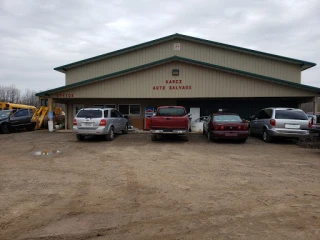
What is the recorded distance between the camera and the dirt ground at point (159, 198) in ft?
11.5

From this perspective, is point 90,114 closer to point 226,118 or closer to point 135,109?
point 226,118

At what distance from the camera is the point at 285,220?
12.5ft

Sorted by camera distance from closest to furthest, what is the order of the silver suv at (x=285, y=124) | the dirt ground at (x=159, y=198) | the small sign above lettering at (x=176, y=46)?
the dirt ground at (x=159, y=198) < the silver suv at (x=285, y=124) < the small sign above lettering at (x=176, y=46)

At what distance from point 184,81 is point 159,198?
40.3 ft

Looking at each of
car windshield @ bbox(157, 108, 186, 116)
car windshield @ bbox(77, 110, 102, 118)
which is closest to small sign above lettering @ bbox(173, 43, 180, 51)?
car windshield @ bbox(157, 108, 186, 116)

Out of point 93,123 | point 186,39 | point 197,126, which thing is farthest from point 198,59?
point 93,123

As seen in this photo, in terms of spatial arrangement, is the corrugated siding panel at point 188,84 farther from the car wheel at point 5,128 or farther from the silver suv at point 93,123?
the car wheel at point 5,128

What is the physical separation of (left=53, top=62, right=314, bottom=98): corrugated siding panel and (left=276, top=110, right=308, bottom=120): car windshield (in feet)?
11.8

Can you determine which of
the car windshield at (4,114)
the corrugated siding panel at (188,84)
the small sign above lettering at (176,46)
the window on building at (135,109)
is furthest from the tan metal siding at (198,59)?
the car windshield at (4,114)

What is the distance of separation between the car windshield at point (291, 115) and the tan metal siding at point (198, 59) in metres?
9.60

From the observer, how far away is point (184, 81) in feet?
53.5

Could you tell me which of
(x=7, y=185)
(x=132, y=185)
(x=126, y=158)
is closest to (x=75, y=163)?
(x=126, y=158)

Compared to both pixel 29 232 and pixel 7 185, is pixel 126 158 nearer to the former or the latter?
pixel 7 185

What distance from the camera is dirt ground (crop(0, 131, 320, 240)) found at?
3518 mm
